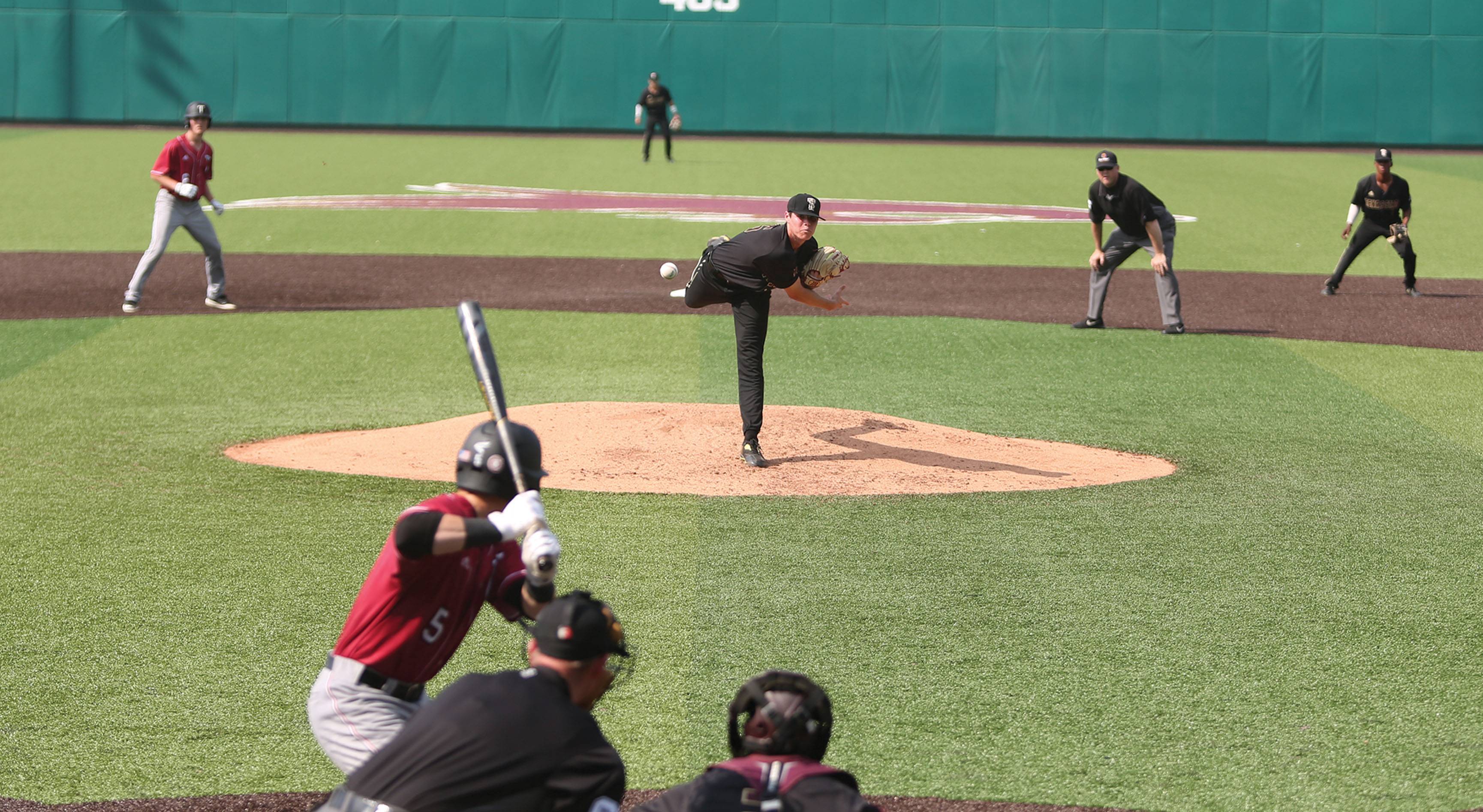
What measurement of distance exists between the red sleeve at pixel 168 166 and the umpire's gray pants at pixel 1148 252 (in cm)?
1032

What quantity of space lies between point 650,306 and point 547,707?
14660mm

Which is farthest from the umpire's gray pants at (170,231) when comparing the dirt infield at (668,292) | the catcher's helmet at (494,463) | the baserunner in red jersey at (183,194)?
the catcher's helmet at (494,463)

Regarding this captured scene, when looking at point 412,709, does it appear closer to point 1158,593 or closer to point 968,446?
point 1158,593

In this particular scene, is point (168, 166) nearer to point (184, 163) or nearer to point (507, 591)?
point (184, 163)

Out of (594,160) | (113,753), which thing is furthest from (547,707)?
(594,160)

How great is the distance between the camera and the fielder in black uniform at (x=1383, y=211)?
60.4ft

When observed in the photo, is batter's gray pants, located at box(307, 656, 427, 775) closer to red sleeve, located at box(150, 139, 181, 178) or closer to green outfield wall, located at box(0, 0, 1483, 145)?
red sleeve, located at box(150, 139, 181, 178)

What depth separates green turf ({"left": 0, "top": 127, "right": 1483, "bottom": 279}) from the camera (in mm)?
23359

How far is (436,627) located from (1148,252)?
13.1 metres

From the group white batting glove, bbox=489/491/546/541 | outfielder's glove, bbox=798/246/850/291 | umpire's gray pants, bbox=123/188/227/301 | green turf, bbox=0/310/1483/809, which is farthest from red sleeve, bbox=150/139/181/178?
white batting glove, bbox=489/491/546/541

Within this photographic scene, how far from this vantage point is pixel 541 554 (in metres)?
4.09

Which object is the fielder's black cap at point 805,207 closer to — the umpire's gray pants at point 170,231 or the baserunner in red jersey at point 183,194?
the baserunner in red jersey at point 183,194

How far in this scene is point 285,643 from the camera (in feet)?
23.0

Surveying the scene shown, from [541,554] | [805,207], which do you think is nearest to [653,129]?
[805,207]
